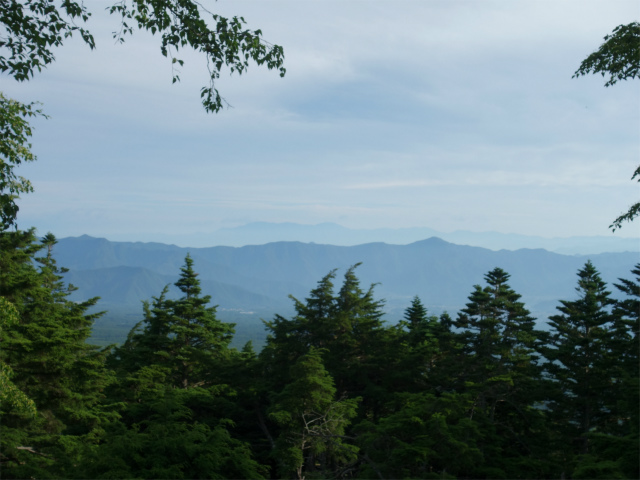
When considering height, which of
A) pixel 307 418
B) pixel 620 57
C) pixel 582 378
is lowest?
pixel 307 418

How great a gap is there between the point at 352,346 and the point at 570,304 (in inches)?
376

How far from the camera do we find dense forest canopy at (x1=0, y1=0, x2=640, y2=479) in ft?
24.9

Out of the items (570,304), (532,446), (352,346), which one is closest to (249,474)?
(532,446)

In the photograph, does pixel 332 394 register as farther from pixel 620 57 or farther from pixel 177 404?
pixel 620 57

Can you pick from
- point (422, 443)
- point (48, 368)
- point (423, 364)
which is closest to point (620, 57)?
point (422, 443)

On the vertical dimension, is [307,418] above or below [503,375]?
below

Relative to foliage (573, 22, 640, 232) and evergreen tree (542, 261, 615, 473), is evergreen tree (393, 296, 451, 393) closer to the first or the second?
evergreen tree (542, 261, 615, 473)

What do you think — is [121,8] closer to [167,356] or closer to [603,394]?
[603,394]

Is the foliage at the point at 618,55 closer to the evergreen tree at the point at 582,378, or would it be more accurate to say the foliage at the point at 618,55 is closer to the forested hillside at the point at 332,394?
the forested hillside at the point at 332,394

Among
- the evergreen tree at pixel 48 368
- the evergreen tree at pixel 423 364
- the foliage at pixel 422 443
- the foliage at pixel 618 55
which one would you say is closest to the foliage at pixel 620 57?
the foliage at pixel 618 55

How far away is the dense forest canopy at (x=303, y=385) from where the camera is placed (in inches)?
299

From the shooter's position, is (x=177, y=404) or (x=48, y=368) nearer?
(x=177, y=404)

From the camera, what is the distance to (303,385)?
14.7 meters

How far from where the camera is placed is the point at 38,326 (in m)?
17.0
